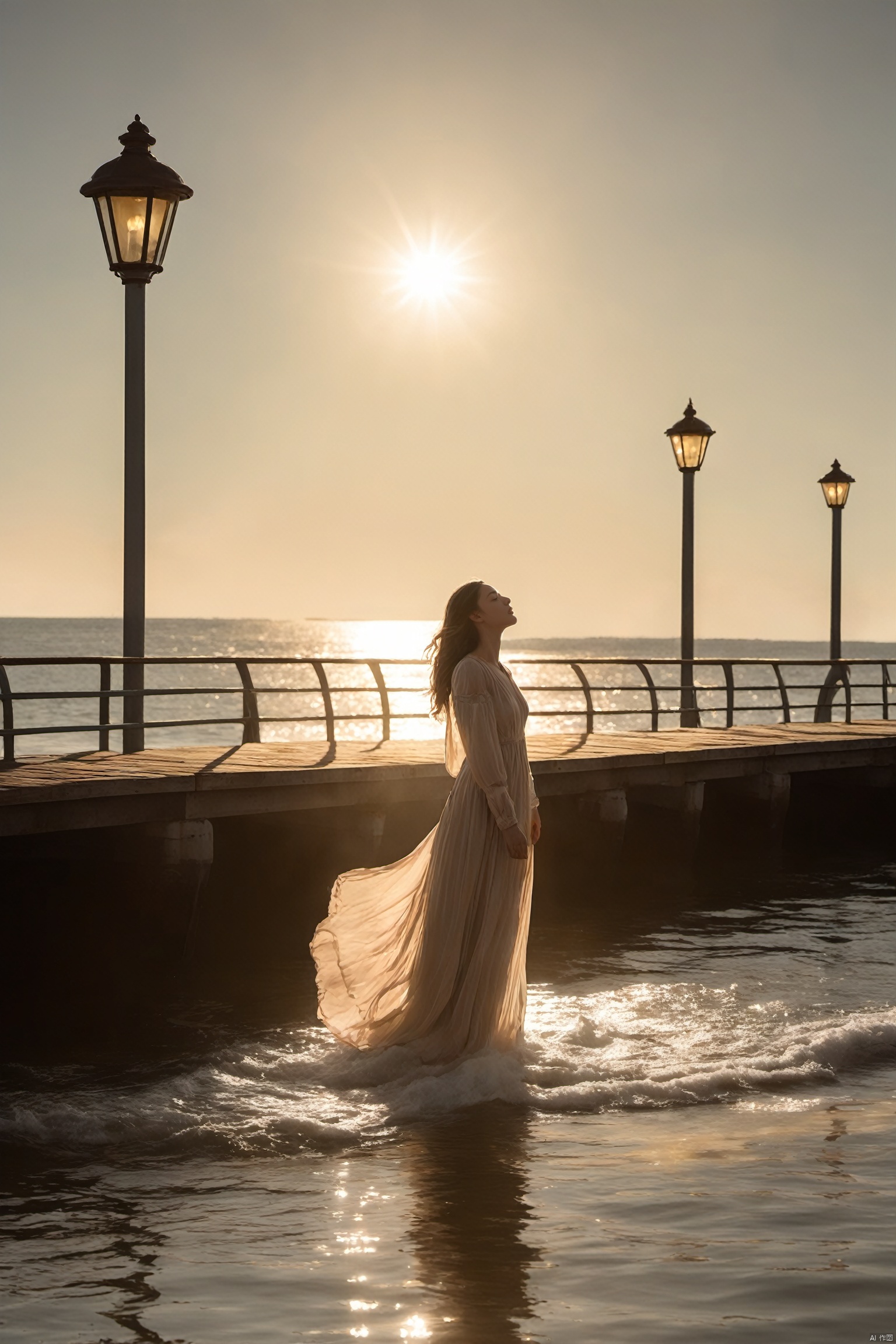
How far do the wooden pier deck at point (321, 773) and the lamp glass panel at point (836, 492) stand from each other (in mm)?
7149

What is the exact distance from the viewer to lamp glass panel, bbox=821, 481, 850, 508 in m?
26.0

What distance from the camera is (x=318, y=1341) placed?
14.4 feet

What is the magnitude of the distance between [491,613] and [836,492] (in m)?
20.2

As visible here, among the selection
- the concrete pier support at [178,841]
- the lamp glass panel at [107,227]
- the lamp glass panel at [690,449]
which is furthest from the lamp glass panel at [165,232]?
the lamp glass panel at [690,449]

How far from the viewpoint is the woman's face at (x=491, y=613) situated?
7.04m

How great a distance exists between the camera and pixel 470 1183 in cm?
585

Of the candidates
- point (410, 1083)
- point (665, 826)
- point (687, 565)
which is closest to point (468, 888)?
point (410, 1083)

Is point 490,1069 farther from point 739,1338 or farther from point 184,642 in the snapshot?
point 184,642

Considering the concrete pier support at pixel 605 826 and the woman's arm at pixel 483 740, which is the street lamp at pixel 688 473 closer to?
the concrete pier support at pixel 605 826

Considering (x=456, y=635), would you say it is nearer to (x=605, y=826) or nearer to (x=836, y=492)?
(x=605, y=826)

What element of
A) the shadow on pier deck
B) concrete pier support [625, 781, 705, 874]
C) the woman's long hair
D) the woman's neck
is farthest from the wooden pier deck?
the woman's neck

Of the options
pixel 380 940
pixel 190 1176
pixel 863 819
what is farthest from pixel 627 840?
pixel 190 1176

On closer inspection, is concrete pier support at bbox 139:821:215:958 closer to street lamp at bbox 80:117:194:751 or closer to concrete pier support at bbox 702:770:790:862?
street lamp at bbox 80:117:194:751

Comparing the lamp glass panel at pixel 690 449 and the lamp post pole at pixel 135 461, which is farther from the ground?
the lamp glass panel at pixel 690 449
